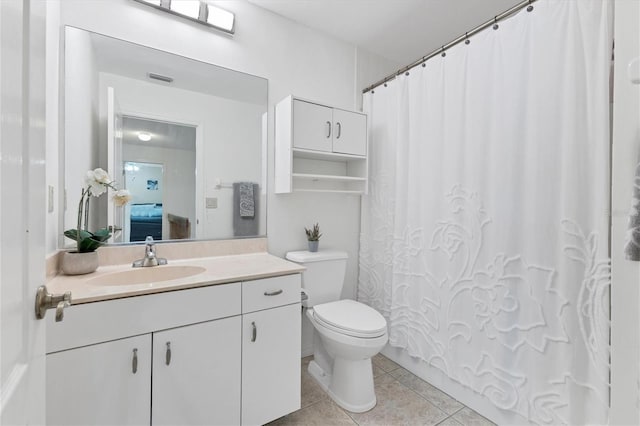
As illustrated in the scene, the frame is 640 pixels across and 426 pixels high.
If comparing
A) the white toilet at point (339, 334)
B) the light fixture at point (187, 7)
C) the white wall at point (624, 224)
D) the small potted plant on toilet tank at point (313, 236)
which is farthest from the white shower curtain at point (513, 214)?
the light fixture at point (187, 7)

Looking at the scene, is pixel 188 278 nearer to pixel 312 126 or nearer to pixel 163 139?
pixel 163 139

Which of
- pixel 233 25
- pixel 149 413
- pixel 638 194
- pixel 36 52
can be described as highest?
pixel 233 25

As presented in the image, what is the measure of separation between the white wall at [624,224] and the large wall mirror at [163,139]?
177cm

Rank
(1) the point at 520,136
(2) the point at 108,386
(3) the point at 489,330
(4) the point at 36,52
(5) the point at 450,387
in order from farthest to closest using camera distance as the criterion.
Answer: (5) the point at 450,387
(3) the point at 489,330
(1) the point at 520,136
(2) the point at 108,386
(4) the point at 36,52

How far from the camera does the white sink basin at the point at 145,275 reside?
1358 mm

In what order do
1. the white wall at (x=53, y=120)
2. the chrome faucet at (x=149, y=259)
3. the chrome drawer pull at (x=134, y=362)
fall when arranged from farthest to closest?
the chrome faucet at (x=149, y=259) → the white wall at (x=53, y=120) → the chrome drawer pull at (x=134, y=362)

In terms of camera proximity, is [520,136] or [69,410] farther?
[520,136]

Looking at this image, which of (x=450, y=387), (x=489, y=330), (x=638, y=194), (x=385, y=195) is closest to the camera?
(x=638, y=194)

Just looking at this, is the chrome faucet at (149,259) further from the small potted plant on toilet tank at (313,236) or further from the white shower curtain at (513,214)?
the white shower curtain at (513,214)

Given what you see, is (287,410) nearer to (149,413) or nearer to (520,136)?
(149,413)

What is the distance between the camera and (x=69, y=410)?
3.34ft

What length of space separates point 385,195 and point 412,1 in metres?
1.29

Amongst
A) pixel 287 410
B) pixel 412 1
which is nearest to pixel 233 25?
pixel 412 1

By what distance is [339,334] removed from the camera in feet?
5.27
